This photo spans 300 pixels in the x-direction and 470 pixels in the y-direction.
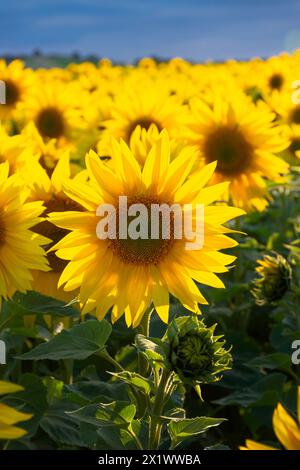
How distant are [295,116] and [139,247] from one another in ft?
14.3

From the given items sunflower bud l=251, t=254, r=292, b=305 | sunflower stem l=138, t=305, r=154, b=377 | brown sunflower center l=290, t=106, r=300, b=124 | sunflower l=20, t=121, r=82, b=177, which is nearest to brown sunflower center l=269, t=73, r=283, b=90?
brown sunflower center l=290, t=106, r=300, b=124

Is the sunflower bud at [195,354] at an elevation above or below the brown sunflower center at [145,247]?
below

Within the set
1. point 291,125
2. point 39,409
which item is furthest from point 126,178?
point 291,125

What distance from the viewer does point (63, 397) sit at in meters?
3.36

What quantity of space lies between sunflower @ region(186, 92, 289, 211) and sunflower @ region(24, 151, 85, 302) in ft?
5.01

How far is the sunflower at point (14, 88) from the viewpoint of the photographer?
7797mm

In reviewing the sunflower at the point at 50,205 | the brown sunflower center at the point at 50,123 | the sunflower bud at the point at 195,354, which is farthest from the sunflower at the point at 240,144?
the brown sunflower center at the point at 50,123

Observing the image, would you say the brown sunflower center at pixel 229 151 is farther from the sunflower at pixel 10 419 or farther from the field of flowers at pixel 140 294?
the sunflower at pixel 10 419

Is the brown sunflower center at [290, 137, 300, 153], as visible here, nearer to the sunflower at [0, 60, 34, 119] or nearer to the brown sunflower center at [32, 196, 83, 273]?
the sunflower at [0, 60, 34, 119]

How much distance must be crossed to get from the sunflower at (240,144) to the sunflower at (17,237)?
1.97 metres

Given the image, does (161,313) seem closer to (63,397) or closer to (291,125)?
(63,397)

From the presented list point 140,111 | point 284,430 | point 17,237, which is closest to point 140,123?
point 140,111

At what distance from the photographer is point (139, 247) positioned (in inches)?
107

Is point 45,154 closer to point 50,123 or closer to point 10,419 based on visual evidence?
point 10,419
